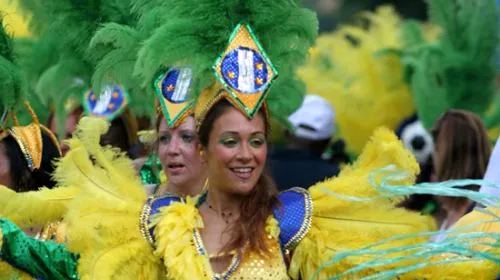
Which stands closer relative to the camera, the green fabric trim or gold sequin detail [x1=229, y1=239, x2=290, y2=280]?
gold sequin detail [x1=229, y1=239, x2=290, y2=280]

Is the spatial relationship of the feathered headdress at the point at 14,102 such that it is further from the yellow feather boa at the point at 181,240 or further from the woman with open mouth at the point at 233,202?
the yellow feather boa at the point at 181,240

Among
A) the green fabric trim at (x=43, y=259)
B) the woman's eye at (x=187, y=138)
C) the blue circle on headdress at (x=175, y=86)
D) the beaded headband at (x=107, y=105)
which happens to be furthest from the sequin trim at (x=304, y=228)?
the beaded headband at (x=107, y=105)

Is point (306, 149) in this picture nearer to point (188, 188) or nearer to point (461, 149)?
point (461, 149)

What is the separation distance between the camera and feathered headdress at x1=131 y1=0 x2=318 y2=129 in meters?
4.97

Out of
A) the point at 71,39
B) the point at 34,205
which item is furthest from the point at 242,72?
the point at 71,39

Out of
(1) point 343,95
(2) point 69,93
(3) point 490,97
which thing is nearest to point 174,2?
(2) point 69,93

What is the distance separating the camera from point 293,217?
5.02m

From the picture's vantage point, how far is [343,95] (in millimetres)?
10891

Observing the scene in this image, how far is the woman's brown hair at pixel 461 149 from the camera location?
6.89 metres

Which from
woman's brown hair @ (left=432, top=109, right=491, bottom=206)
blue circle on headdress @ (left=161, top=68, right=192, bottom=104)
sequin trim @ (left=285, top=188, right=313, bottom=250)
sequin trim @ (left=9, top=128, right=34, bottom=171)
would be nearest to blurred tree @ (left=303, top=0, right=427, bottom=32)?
woman's brown hair @ (left=432, top=109, right=491, bottom=206)

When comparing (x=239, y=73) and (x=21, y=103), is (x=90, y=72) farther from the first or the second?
(x=239, y=73)

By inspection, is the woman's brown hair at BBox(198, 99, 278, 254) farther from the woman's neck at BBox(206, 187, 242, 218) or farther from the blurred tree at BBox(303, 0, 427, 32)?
the blurred tree at BBox(303, 0, 427, 32)

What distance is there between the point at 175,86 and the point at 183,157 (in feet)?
1.16

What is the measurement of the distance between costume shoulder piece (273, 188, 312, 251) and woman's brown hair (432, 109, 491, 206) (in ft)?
6.27
